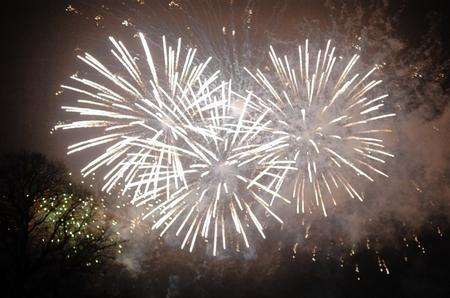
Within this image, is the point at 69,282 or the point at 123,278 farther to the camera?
the point at 123,278

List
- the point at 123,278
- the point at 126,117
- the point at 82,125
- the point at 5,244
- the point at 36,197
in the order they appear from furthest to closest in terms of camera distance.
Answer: the point at 123,278, the point at 36,197, the point at 5,244, the point at 126,117, the point at 82,125

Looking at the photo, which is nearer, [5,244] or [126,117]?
[126,117]

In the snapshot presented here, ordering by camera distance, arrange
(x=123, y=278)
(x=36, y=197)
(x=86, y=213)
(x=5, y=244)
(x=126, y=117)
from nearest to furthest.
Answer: (x=126, y=117) < (x=5, y=244) < (x=36, y=197) < (x=86, y=213) < (x=123, y=278)

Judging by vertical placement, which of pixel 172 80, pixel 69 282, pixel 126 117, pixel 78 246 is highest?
pixel 172 80

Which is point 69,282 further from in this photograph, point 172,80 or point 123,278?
point 123,278

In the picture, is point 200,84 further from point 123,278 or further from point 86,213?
point 123,278

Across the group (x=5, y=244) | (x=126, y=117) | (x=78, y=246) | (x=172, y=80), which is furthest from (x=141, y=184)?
(x=5, y=244)

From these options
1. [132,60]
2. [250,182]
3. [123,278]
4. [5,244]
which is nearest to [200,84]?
[132,60]

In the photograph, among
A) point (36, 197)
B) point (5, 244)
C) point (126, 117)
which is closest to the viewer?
point (126, 117)

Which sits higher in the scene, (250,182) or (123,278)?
(123,278)
